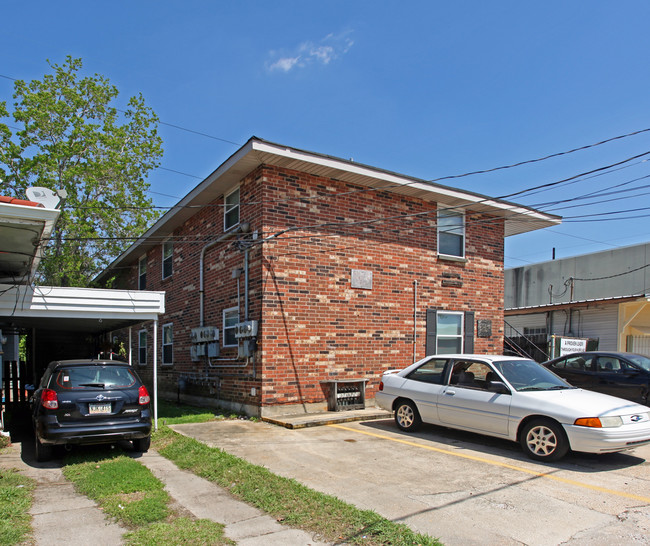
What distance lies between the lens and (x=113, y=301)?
31.2 feet

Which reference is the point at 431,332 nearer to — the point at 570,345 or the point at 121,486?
the point at 570,345

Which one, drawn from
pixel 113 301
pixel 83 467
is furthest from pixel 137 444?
pixel 113 301

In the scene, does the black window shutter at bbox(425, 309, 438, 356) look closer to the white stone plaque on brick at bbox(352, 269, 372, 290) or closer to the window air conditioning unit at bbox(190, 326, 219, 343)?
the white stone plaque on brick at bbox(352, 269, 372, 290)

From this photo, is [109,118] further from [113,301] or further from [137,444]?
[137,444]

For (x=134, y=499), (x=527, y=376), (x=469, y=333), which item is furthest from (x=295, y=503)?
(x=469, y=333)

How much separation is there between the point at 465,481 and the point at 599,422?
2.03 meters

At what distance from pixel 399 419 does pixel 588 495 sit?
3981 mm

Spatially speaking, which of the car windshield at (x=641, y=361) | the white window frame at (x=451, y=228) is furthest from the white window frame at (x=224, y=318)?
the car windshield at (x=641, y=361)

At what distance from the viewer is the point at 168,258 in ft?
56.1

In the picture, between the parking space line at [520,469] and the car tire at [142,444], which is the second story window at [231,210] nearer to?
the car tire at [142,444]

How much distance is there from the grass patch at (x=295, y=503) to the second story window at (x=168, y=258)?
9.79 m

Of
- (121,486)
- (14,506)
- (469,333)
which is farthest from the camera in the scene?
(469,333)

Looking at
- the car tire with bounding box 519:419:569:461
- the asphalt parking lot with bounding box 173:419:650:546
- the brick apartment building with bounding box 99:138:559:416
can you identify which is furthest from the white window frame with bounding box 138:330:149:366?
the car tire with bounding box 519:419:569:461

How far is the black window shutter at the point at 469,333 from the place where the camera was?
13.8 m
